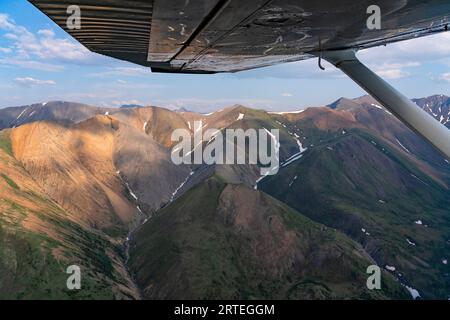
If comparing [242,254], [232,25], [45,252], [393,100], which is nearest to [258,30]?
[232,25]

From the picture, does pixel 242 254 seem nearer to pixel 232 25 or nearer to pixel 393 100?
pixel 393 100

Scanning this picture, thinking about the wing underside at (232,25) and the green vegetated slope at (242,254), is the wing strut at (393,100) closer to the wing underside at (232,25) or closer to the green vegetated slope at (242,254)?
the wing underside at (232,25)

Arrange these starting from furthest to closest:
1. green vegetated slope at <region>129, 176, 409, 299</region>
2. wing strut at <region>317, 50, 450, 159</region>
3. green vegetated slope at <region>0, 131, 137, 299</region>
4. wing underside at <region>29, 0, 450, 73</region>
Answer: green vegetated slope at <region>129, 176, 409, 299</region> < green vegetated slope at <region>0, 131, 137, 299</region> < wing strut at <region>317, 50, 450, 159</region> < wing underside at <region>29, 0, 450, 73</region>

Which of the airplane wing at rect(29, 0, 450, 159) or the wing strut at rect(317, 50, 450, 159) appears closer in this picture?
the airplane wing at rect(29, 0, 450, 159)

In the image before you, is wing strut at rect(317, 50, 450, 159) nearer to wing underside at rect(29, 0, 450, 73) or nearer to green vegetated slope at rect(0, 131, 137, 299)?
wing underside at rect(29, 0, 450, 73)

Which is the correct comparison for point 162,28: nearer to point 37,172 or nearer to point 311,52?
point 311,52

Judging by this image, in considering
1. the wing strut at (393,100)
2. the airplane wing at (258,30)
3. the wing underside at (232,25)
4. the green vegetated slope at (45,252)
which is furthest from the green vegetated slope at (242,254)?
the wing underside at (232,25)

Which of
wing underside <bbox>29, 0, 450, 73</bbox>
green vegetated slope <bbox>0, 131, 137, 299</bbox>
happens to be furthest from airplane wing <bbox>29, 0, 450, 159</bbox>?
green vegetated slope <bbox>0, 131, 137, 299</bbox>
